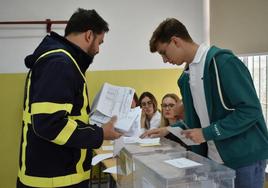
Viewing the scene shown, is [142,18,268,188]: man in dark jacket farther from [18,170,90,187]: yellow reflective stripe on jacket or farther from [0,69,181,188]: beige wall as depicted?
[0,69,181,188]: beige wall

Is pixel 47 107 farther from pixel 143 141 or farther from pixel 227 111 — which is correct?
pixel 227 111

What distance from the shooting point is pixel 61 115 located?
48.8 inches

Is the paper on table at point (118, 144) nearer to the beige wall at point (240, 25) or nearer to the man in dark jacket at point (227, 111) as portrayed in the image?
the man in dark jacket at point (227, 111)

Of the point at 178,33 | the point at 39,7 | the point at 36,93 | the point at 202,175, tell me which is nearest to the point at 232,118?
the point at 202,175

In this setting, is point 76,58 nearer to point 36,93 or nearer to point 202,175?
point 36,93

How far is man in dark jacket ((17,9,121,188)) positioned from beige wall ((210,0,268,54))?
146 centimetres

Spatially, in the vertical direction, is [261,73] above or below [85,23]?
below

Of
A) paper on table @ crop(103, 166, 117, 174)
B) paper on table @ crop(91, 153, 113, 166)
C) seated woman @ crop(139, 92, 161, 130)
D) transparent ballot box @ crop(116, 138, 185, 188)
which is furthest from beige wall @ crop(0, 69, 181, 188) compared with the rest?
transparent ballot box @ crop(116, 138, 185, 188)

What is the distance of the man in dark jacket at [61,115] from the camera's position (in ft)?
4.08

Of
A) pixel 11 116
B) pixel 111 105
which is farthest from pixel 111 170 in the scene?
pixel 11 116

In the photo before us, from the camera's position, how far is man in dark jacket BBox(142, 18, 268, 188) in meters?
1.30

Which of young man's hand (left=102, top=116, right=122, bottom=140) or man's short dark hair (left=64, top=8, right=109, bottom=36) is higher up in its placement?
man's short dark hair (left=64, top=8, right=109, bottom=36)

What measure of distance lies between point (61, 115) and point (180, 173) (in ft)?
1.62

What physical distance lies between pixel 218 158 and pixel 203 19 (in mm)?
2766
